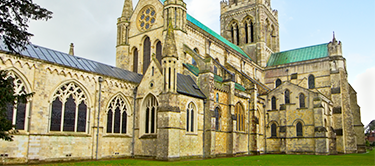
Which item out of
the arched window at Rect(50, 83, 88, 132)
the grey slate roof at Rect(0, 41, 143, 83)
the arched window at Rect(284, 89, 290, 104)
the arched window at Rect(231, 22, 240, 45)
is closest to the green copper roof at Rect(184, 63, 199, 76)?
the grey slate roof at Rect(0, 41, 143, 83)

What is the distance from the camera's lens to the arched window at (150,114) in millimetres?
24000

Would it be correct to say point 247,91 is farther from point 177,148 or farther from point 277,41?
point 277,41

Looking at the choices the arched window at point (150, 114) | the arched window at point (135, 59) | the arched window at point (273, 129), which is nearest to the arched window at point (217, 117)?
the arched window at point (150, 114)

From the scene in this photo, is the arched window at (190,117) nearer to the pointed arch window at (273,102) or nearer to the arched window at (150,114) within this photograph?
the arched window at (150,114)

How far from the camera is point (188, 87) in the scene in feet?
84.4

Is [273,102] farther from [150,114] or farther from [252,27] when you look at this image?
[150,114]

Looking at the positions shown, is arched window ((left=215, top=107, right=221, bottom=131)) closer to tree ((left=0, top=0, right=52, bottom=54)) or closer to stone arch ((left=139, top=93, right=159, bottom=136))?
stone arch ((left=139, top=93, right=159, bottom=136))

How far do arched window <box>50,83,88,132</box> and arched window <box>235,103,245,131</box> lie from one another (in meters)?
16.1

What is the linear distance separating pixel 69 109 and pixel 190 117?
9.48 meters

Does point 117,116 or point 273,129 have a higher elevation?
point 117,116

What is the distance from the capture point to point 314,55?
161 feet

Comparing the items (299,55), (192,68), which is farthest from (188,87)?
(299,55)

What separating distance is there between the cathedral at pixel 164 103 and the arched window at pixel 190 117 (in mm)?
84

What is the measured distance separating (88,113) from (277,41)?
4685cm
